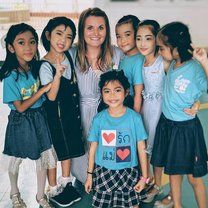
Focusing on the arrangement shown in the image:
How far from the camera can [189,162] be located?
1.81 meters

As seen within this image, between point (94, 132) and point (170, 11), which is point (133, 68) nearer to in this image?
point (94, 132)

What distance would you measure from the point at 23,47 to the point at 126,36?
25.8 inches

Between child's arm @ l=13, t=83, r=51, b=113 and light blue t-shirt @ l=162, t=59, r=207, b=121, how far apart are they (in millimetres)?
728

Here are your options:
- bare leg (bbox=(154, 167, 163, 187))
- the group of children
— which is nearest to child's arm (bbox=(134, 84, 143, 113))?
the group of children

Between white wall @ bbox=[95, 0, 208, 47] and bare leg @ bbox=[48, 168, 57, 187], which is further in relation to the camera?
white wall @ bbox=[95, 0, 208, 47]

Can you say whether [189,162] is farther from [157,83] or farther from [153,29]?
[153,29]

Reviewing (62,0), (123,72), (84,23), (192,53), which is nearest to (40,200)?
(123,72)

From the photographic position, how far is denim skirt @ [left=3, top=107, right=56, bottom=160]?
1948 millimetres

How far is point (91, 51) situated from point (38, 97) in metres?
0.50

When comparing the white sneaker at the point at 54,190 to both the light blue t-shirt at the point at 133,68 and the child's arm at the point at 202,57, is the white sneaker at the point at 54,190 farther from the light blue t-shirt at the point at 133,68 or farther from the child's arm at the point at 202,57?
the child's arm at the point at 202,57

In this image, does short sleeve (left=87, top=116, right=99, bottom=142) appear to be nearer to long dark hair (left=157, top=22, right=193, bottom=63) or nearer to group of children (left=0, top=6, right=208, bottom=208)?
group of children (left=0, top=6, right=208, bottom=208)

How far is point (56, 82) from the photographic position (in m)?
1.90

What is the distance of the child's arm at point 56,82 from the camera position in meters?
1.87

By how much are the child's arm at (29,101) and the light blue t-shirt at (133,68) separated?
0.51 m
